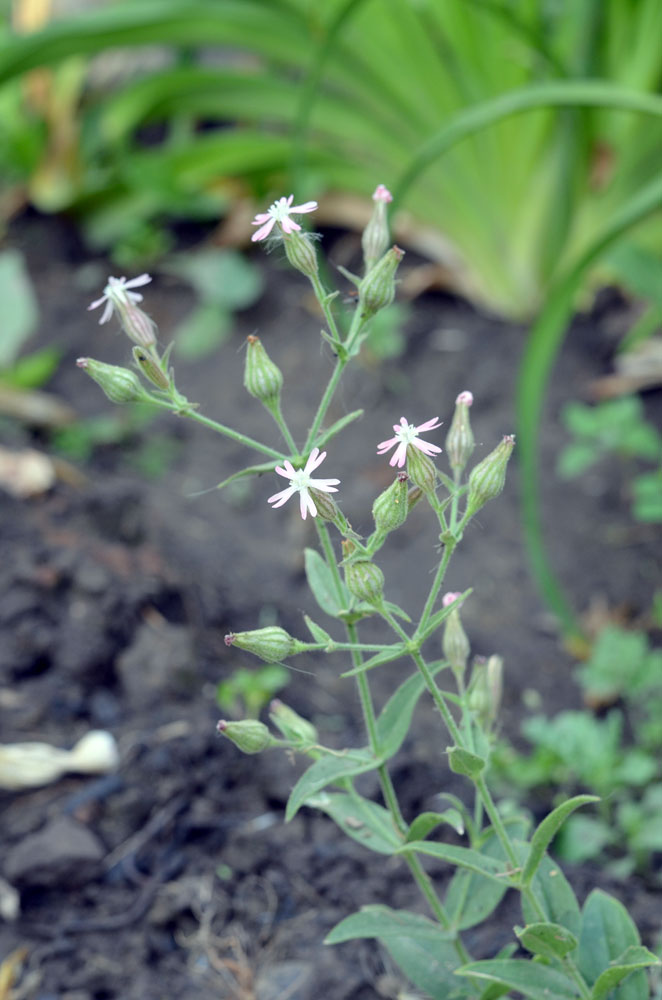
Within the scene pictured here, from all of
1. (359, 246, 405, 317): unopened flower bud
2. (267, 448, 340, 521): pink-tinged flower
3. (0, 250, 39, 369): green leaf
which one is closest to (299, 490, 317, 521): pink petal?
(267, 448, 340, 521): pink-tinged flower

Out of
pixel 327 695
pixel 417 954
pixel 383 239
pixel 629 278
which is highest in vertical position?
pixel 383 239

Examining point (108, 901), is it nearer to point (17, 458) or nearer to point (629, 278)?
point (17, 458)

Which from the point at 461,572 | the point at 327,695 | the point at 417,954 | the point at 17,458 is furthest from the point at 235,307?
the point at 417,954

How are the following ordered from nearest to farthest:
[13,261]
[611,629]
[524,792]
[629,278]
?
[524,792], [611,629], [629,278], [13,261]

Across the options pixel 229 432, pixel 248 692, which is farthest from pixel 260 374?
pixel 248 692

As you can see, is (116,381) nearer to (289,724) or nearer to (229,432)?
(229,432)
